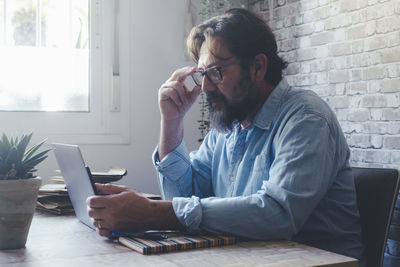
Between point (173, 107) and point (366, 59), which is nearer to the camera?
point (173, 107)

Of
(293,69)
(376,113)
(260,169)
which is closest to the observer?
(260,169)

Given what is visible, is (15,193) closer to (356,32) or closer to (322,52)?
(356,32)

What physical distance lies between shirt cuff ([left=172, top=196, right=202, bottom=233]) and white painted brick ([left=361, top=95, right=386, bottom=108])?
1413 mm

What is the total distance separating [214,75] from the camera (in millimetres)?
1869

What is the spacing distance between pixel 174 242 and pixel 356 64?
174 centimetres

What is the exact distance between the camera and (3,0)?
3080mm

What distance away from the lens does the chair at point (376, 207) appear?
5.53ft

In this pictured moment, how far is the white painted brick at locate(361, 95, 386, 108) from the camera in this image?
246 centimetres

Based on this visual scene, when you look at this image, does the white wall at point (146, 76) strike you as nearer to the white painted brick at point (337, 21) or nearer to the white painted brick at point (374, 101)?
the white painted brick at point (337, 21)

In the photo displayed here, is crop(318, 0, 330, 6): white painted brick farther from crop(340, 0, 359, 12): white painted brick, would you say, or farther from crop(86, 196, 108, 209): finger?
crop(86, 196, 108, 209): finger

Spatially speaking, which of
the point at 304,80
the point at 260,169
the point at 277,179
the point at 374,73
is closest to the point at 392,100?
the point at 374,73

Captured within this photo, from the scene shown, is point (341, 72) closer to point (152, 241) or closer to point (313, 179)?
point (313, 179)

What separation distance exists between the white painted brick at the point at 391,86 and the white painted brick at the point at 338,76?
11.0 inches

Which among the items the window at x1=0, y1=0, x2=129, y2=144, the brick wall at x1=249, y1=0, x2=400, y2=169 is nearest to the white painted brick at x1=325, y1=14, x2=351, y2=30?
the brick wall at x1=249, y1=0, x2=400, y2=169
